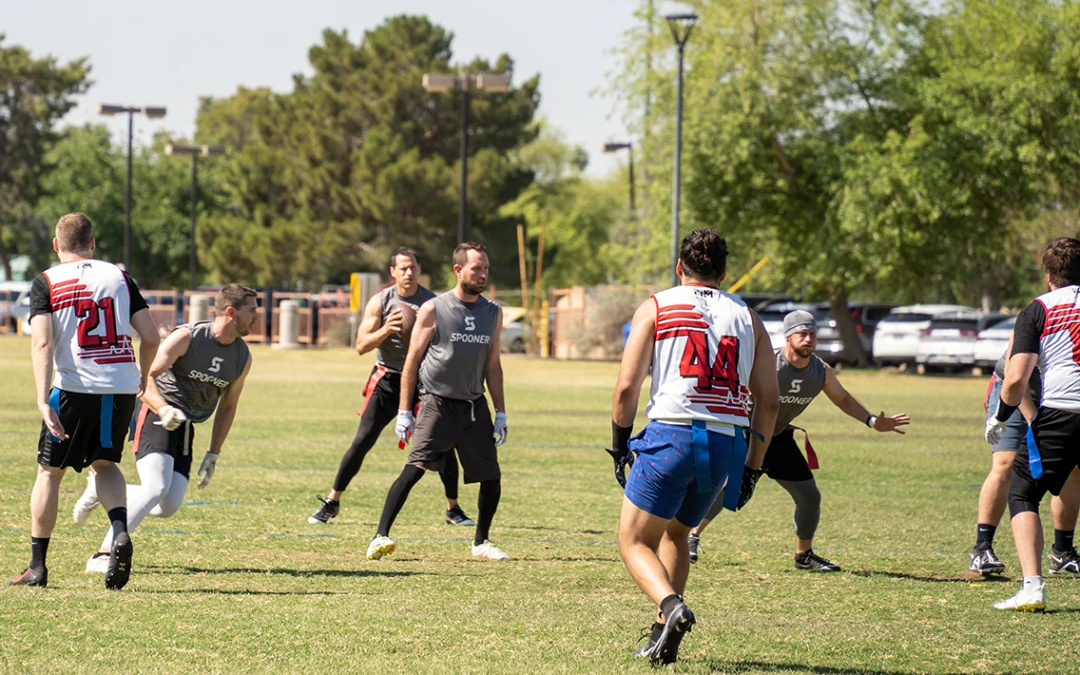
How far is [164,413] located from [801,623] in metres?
3.46

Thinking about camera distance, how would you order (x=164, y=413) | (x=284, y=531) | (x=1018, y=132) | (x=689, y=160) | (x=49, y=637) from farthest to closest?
(x=689, y=160) < (x=1018, y=132) < (x=284, y=531) < (x=164, y=413) < (x=49, y=637)

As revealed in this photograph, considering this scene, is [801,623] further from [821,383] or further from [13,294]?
[13,294]

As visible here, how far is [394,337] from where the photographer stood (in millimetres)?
10008

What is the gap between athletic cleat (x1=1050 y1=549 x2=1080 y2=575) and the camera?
8570 mm

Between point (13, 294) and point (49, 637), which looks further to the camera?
point (13, 294)

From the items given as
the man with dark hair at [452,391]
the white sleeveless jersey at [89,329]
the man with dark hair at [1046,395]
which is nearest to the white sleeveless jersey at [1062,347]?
the man with dark hair at [1046,395]

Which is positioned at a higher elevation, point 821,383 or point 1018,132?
point 1018,132

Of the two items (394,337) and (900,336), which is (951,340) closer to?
(900,336)

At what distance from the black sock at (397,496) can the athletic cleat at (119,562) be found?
1737mm

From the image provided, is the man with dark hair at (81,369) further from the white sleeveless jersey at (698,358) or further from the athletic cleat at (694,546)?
the athletic cleat at (694,546)

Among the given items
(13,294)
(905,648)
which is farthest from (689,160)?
(13,294)

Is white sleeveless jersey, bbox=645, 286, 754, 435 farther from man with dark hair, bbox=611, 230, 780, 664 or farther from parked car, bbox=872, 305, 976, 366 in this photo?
Result: parked car, bbox=872, 305, 976, 366

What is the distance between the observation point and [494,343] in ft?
28.4

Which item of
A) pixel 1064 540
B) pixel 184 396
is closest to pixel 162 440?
pixel 184 396
